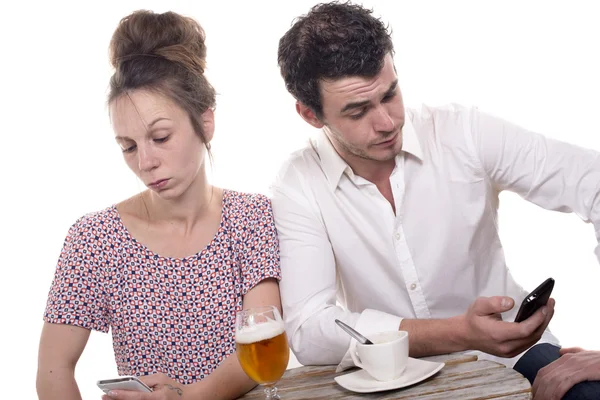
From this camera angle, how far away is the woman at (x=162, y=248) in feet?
6.57

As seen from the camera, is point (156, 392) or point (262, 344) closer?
point (262, 344)

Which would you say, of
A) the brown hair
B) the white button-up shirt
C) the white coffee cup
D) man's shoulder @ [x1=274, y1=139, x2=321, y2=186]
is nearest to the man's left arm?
the white button-up shirt

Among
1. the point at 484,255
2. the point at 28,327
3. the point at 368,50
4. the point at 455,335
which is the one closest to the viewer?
the point at 455,335

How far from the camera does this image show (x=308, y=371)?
5.93 feet

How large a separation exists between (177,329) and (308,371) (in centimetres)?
48

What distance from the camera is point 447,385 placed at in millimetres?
1527

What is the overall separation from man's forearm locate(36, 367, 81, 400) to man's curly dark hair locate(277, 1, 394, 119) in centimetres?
105

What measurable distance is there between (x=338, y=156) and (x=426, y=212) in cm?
32

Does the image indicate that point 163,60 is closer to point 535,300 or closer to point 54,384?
point 54,384

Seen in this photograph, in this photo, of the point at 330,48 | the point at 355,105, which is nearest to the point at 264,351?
the point at 355,105

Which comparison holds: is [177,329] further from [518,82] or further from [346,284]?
[518,82]

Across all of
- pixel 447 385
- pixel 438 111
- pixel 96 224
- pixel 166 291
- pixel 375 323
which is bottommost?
pixel 447 385

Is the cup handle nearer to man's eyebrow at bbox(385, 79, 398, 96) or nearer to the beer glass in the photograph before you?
the beer glass

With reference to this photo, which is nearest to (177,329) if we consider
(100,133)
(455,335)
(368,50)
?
(455,335)
